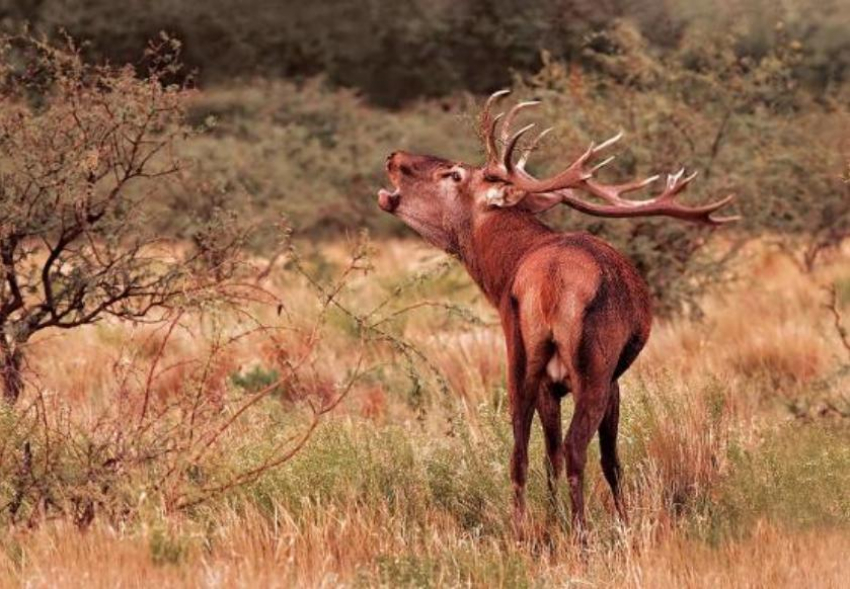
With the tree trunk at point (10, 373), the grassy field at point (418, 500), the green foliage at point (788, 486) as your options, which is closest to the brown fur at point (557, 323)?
the grassy field at point (418, 500)

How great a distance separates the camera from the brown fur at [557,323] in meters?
5.93

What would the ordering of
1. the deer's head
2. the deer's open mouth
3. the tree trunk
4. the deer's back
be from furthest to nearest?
the tree trunk, the deer's open mouth, the deer's head, the deer's back

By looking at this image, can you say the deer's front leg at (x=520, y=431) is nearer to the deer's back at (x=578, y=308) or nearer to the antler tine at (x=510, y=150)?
the deer's back at (x=578, y=308)

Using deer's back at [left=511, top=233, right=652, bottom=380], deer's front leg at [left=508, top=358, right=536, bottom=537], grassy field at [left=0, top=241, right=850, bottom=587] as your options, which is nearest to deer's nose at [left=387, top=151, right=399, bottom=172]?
grassy field at [left=0, top=241, right=850, bottom=587]

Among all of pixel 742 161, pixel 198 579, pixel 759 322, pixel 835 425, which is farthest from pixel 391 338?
pixel 742 161

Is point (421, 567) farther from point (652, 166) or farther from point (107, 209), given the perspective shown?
point (652, 166)

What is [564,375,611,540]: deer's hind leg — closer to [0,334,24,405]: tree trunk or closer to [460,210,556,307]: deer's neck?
[460,210,556,307]: deer's neck

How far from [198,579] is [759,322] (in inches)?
313

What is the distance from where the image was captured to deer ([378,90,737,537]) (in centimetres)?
595

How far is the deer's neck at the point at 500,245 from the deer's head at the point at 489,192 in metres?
0.06

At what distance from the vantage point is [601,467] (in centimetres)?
682

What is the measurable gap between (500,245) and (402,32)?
87.7ft

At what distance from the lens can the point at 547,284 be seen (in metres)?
5.98

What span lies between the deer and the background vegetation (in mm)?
332
